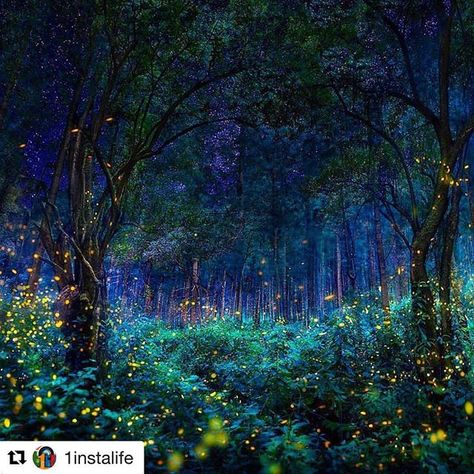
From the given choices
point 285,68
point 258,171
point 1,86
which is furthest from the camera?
point 258,171

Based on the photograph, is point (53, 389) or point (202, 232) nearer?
point (53, 389)

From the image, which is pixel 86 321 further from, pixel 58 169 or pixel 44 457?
pixel 58 169

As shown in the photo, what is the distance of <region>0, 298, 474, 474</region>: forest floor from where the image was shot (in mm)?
5125

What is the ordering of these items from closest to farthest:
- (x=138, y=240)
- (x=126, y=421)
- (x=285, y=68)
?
1. (x=126, y=421)
2. (x=285, y=68)
3. (x=138, y=240)

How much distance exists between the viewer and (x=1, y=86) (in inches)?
516

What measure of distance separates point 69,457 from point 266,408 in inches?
152

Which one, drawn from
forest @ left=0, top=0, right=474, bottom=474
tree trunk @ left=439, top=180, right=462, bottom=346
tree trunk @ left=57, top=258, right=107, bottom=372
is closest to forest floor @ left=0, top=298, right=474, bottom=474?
forest @ left=0, top=0, right=474, bottom=474

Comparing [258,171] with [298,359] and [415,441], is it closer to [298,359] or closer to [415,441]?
[298,359]

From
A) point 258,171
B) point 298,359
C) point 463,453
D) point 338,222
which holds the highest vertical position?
point 258,171

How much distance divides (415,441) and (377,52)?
935cm

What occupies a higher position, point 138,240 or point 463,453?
point 138,240

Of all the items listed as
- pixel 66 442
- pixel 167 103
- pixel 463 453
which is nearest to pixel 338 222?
pixel 167 103

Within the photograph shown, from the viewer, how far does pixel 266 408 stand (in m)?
7.50

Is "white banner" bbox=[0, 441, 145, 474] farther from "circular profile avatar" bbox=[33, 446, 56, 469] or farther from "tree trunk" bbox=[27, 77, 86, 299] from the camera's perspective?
"tree trunk" bbox=[27, 77, 86, 299]
